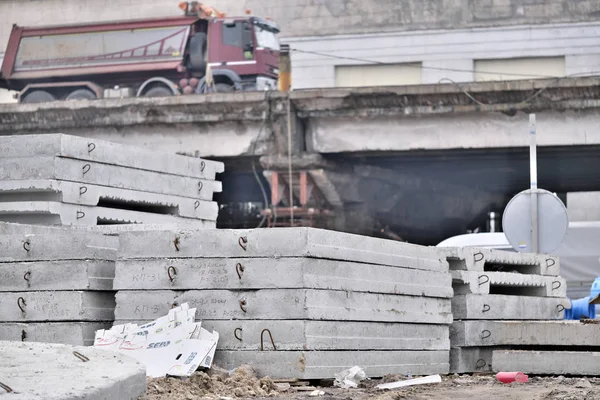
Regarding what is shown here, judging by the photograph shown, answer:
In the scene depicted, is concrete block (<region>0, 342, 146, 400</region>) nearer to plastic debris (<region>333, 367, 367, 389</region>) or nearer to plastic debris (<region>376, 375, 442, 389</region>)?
plastic debris (<region>333, 367, 367, 389</region>)

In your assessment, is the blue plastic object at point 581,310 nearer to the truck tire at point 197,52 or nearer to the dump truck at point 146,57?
the dump truck at point 146,57

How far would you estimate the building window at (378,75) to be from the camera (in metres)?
45.6

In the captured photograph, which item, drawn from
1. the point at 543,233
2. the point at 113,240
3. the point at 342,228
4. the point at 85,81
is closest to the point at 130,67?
Result: the point at 85,81

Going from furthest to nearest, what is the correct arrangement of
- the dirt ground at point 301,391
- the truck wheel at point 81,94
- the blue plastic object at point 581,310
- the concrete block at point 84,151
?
the truck wheel at point 81,94
the blue plastic object at point 581,310
the concrete block at point 84,151
the dirt ground at point 301,391

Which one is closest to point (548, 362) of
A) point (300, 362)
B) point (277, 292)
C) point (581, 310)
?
point (300, 362)

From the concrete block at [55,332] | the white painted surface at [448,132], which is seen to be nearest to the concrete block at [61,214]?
the concrete block at [55,332]

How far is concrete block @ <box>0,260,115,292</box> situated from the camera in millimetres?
8523

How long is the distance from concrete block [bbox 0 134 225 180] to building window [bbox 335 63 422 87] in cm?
3453

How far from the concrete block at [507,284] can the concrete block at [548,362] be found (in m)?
0.69

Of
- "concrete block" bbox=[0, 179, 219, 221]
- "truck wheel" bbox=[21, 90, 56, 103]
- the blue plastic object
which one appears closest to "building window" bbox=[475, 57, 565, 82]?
"truck wheel" bbox=[21, 90, 56, 103]

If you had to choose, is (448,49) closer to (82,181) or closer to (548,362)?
(82,181)

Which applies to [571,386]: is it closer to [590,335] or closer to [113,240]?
[590,335]

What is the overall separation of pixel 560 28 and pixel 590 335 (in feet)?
122

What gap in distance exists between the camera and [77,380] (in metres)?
5.95
